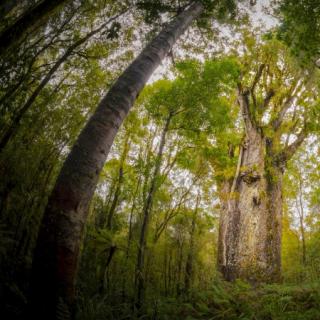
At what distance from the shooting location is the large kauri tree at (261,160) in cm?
713

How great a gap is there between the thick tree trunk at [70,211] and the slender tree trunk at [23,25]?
72.5 inches

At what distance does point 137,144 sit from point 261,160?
6.10 meters

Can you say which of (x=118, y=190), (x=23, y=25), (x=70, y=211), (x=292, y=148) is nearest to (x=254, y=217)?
(x=292, y=148)

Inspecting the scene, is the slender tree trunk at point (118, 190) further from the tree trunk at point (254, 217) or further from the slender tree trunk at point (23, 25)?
the slender tree trunk at point (23, 25)

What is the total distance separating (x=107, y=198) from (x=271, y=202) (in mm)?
7549

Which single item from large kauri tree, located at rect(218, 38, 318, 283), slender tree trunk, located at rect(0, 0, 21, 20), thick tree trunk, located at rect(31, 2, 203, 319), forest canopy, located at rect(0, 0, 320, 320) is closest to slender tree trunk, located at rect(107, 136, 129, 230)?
forest canopy, located at rect(0, 0, 320, 320)

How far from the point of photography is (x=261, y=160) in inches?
320

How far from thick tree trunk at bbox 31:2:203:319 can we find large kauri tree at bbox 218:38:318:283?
5.26 m

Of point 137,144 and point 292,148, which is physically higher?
point 137,144

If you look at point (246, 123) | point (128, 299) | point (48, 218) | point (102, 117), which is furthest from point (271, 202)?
point (48, 218)

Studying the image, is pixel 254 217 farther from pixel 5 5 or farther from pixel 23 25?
pixel 5 5

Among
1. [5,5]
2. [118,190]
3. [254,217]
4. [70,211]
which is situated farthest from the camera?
[118,190]

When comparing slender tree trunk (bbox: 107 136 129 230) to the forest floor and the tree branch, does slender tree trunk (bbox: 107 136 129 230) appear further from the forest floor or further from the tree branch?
the forest floor

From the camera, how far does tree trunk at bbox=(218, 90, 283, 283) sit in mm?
6980
